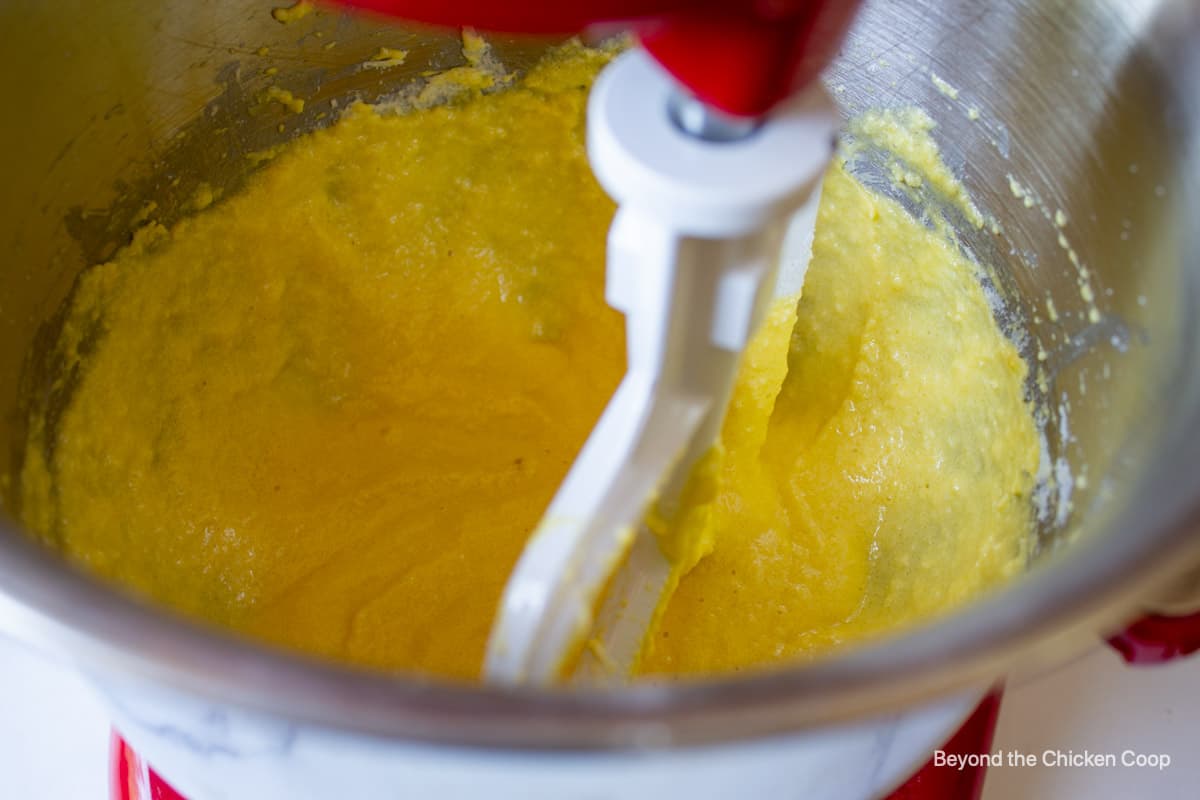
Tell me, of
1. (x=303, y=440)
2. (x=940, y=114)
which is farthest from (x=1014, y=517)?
(x=303, y=440)

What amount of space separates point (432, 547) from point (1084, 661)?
52 cm

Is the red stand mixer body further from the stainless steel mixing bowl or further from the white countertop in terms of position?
the white countertop

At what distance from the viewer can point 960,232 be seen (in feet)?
2.96

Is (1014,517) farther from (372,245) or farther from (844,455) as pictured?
(372,245)

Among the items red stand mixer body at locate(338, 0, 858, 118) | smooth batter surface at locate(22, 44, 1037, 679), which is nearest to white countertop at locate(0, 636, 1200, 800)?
smooth batter surface at locate(22, 44, 1037, 679)

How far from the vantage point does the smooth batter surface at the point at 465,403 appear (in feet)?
2.73

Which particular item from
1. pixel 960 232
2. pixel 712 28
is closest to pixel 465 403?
pixel 960 232

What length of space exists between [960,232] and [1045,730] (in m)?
0.38

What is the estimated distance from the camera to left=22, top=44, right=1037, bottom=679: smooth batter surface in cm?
83

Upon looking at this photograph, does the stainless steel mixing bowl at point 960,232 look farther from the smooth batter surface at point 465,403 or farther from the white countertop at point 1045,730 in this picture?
the white countertop at point 1045,730

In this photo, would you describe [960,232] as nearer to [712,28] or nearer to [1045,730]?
[1045,730]

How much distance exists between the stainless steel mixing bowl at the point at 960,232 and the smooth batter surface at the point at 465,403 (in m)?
0.05

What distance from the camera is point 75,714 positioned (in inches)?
33.4

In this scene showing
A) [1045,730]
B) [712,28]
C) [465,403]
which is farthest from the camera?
[465,403]
